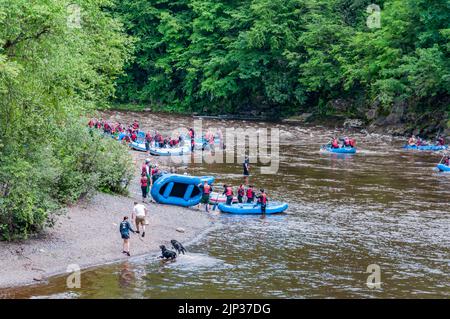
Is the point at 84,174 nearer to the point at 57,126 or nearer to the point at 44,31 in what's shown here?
the point at 57,126

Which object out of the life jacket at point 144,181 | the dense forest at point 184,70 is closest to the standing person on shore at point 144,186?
the life jacket at point 144,181

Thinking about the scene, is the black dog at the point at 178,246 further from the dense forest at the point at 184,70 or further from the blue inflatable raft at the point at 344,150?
the blue inflatable raft at the point at 344,150

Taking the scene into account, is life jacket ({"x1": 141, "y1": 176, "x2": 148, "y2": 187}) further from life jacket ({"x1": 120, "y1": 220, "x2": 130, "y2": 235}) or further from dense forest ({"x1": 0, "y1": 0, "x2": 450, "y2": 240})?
life jacket ({"x1": 120, "y1": 220, "x2": 130, "y2": 235})

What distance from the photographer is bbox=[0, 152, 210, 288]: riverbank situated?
957 inches

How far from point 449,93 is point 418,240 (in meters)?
35.5

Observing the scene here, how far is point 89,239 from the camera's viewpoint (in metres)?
27.6

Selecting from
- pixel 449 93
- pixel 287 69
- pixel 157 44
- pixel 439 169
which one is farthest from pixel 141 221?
pixel 157 44

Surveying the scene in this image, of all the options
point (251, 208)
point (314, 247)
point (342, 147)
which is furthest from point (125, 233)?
point (342, 147)

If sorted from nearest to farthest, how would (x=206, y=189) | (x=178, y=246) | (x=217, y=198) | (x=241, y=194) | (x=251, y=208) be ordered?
(x=178, y=246)
(x=206, y=189)
(x=251, y=208)
(x=217, y=198)
(x=241, y=194)

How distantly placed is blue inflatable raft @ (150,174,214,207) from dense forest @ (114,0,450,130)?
21430mm

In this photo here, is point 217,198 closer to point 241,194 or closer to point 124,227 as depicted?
point 241,194

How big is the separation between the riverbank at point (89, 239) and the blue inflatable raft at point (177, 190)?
1.89 feet

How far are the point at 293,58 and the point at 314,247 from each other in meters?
49.9

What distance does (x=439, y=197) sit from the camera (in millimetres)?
39875
